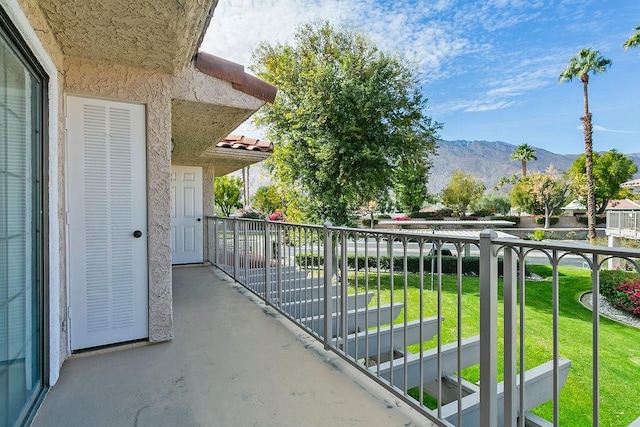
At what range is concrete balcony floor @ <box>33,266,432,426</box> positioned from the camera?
198cm

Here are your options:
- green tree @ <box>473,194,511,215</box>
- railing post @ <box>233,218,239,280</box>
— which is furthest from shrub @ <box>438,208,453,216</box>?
railing post @ <box>233,218,239,280</box>

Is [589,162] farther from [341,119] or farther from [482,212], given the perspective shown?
[482,212]

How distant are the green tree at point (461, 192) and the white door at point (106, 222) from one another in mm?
32615

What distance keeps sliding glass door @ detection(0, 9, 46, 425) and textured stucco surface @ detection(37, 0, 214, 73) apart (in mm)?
406

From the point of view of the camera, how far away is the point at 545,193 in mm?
27750

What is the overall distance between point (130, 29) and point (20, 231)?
1.46m

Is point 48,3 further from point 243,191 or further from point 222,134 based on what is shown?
point 243,191

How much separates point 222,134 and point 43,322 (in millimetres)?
3131

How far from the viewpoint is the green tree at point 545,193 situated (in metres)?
27.7

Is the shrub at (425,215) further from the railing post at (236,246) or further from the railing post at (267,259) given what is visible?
the railing post at (267,259)

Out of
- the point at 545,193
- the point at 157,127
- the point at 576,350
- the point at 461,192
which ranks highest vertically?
the point at 461,192

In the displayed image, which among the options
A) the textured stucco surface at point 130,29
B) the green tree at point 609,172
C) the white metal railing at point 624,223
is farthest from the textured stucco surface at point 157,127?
the green tree at point 609,172

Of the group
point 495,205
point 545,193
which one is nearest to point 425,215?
point 495,205

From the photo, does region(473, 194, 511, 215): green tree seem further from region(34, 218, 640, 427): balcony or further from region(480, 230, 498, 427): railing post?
region(480, 230, 498, 427): railing post
